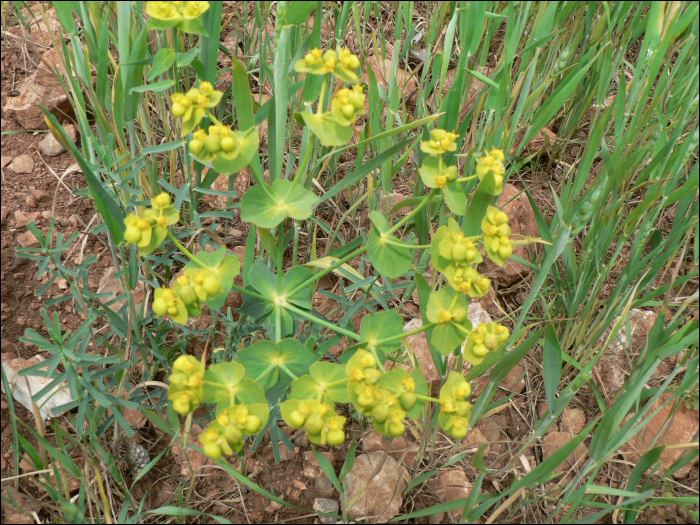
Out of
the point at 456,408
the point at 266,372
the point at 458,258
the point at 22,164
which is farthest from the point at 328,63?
the point at 22,164

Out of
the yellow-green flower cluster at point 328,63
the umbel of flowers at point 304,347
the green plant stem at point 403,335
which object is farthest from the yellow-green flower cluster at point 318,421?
the yellow-green flower cluster at point 328,63

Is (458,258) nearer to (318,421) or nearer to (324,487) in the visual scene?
(318,421)

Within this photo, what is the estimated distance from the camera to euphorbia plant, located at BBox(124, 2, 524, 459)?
4.00ft

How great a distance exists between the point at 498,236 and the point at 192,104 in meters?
0.76

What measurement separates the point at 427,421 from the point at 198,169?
104 cm

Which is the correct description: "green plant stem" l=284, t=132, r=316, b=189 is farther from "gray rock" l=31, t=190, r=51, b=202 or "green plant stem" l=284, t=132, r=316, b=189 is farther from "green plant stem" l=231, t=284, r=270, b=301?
"gray rock" l=31, t=190, r=51, b=202

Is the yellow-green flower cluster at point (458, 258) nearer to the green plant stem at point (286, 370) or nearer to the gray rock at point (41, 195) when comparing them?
the green plant stem at point (286, 370)

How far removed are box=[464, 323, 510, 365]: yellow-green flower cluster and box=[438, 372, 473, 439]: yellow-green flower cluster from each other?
2.6 inches

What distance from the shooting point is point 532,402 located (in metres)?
2.02

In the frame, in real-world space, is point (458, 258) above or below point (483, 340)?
above

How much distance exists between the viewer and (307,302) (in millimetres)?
1534

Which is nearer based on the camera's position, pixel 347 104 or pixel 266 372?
pixel 347 104

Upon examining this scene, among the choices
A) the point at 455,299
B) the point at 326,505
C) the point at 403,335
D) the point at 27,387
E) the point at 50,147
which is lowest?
the point at 326,505

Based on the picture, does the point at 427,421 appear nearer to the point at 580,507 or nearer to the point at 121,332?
the point at 580,507
